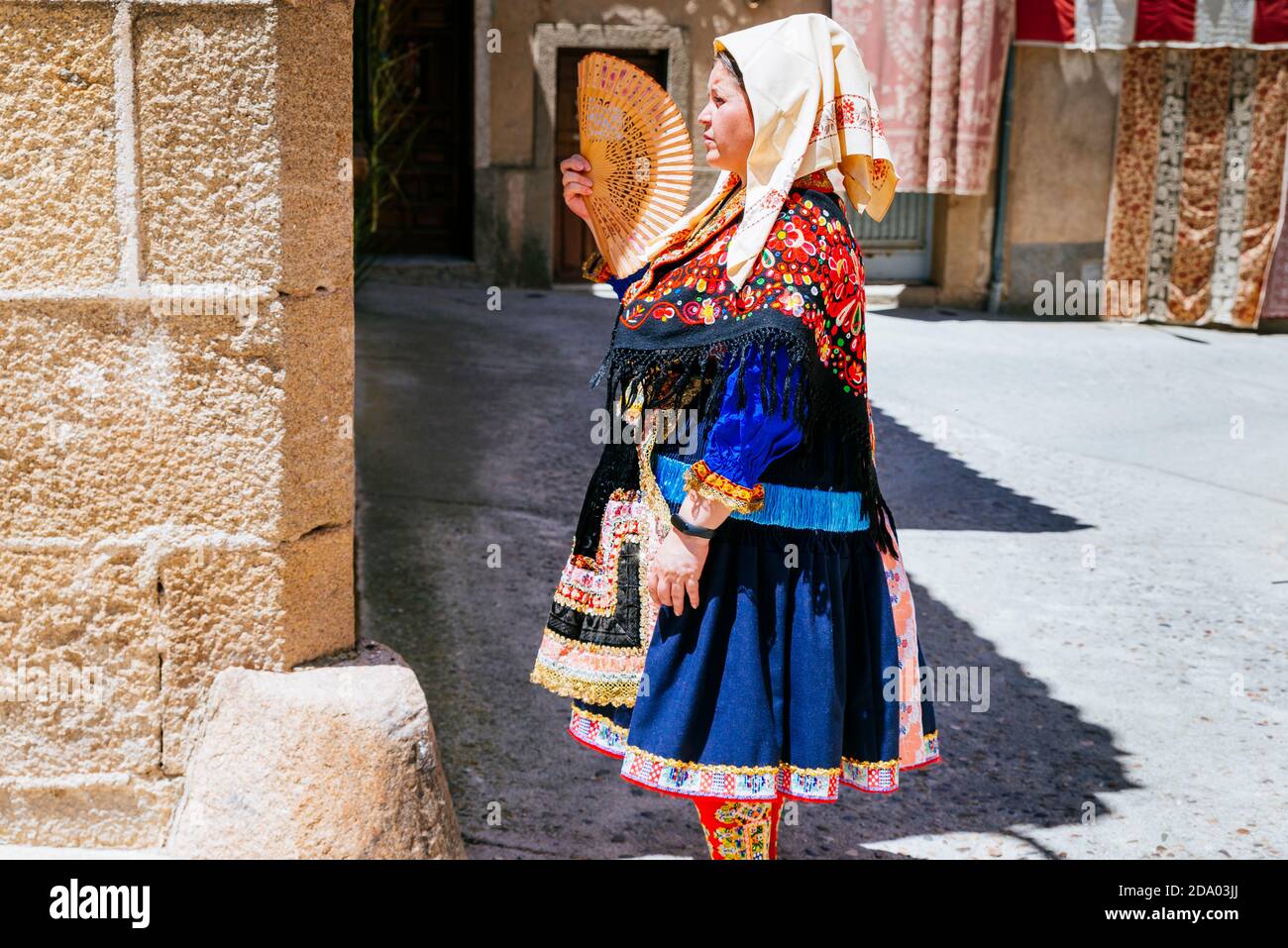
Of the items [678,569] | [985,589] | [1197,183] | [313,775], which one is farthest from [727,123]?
[1197,183]

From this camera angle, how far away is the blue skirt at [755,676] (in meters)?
2.65

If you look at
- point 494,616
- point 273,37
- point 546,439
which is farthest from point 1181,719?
point 546,439

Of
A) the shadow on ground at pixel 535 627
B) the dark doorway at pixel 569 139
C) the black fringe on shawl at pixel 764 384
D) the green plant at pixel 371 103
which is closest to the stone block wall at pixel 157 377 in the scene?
the black fringe on shawl at pixel 764 384

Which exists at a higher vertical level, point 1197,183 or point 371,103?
point 371,103

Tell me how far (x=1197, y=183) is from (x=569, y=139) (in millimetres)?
5106

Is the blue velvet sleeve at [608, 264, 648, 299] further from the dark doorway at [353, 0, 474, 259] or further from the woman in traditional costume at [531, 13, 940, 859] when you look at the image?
the dark doorway at [353, 0, 474, 259]

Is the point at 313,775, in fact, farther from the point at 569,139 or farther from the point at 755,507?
the point at 569,139

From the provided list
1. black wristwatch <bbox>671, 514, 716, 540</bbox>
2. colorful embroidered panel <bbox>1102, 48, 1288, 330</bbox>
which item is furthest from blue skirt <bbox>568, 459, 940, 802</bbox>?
colorful embroidered panel <bbox>1102, 48, 1288, 330</bbox>

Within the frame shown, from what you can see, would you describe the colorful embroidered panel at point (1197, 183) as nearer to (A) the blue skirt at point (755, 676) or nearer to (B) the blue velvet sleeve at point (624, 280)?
(B) the blue velvet sleeve at point (624, 280)

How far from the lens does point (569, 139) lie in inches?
487

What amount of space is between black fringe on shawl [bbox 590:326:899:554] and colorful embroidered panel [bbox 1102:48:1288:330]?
1026 centimetres

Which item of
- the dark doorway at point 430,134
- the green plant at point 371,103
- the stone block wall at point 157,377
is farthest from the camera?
the dark doorway at point 430,134

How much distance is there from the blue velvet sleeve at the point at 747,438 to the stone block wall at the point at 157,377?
675 millimetres

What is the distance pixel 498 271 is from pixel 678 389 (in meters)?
9.75
